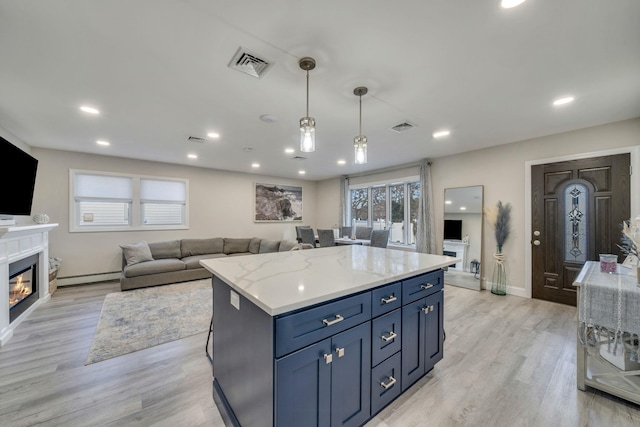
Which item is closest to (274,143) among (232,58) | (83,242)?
(232,58)

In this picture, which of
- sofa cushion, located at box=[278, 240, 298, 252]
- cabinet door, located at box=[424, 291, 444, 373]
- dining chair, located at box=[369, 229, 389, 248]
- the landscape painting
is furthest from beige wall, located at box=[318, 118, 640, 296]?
the landscape painting

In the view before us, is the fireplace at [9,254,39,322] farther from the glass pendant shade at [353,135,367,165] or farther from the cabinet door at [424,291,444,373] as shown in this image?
the cabinet door at [424,291,444,373]

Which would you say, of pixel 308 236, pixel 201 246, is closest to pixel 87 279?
pixel 201 246

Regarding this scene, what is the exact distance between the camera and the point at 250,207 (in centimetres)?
684

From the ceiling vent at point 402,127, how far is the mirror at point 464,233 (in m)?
2.10

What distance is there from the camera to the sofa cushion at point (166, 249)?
202 inches

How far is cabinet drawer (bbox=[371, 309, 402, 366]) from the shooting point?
4.92 feet

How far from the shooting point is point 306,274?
1618 millimetres

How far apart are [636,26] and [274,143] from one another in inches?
148

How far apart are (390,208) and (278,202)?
327 centimetres

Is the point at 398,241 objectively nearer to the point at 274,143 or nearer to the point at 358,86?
the point at 274,143

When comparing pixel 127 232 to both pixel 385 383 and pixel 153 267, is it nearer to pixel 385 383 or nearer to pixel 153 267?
pixel 153 267

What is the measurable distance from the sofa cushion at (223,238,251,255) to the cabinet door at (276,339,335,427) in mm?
5394

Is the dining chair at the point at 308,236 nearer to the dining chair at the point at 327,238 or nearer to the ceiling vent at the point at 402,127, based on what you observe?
the dining chair at the point at 327,238
